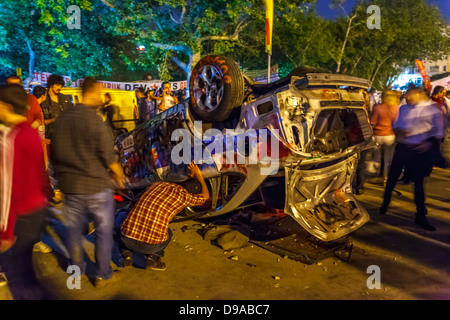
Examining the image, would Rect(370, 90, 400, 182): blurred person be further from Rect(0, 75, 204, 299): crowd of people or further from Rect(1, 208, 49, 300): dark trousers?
Rect(1, 208, 49, 300): dark trousers

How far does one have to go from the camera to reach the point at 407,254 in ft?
13.5

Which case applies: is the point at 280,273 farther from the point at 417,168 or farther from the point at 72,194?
the point at 417,168

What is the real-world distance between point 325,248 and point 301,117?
5.18 feet

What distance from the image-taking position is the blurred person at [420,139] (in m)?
4.91

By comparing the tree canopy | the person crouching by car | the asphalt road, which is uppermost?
the tree canopy

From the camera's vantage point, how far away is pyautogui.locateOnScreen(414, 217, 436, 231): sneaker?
4.82 m

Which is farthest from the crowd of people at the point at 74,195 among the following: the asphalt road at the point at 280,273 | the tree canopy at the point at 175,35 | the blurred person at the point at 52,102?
the tree canopy at the point at 175,35

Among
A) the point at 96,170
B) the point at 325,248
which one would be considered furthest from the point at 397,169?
the point at 96,170

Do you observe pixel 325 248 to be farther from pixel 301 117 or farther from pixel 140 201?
pixel 140 201

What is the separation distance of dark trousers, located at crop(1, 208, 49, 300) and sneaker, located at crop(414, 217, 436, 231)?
4583 millimetres

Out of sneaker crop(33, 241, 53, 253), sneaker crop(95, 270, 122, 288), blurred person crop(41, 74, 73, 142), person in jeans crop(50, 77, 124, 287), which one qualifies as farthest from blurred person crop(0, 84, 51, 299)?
blurred person crop(41, 74, 73, 142)

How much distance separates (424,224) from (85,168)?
14.2 feet

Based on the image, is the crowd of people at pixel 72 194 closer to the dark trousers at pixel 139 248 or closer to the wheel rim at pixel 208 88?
the dark trousers at pixel 139 248

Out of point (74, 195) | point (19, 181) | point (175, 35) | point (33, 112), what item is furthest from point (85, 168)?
point (175, 35)
